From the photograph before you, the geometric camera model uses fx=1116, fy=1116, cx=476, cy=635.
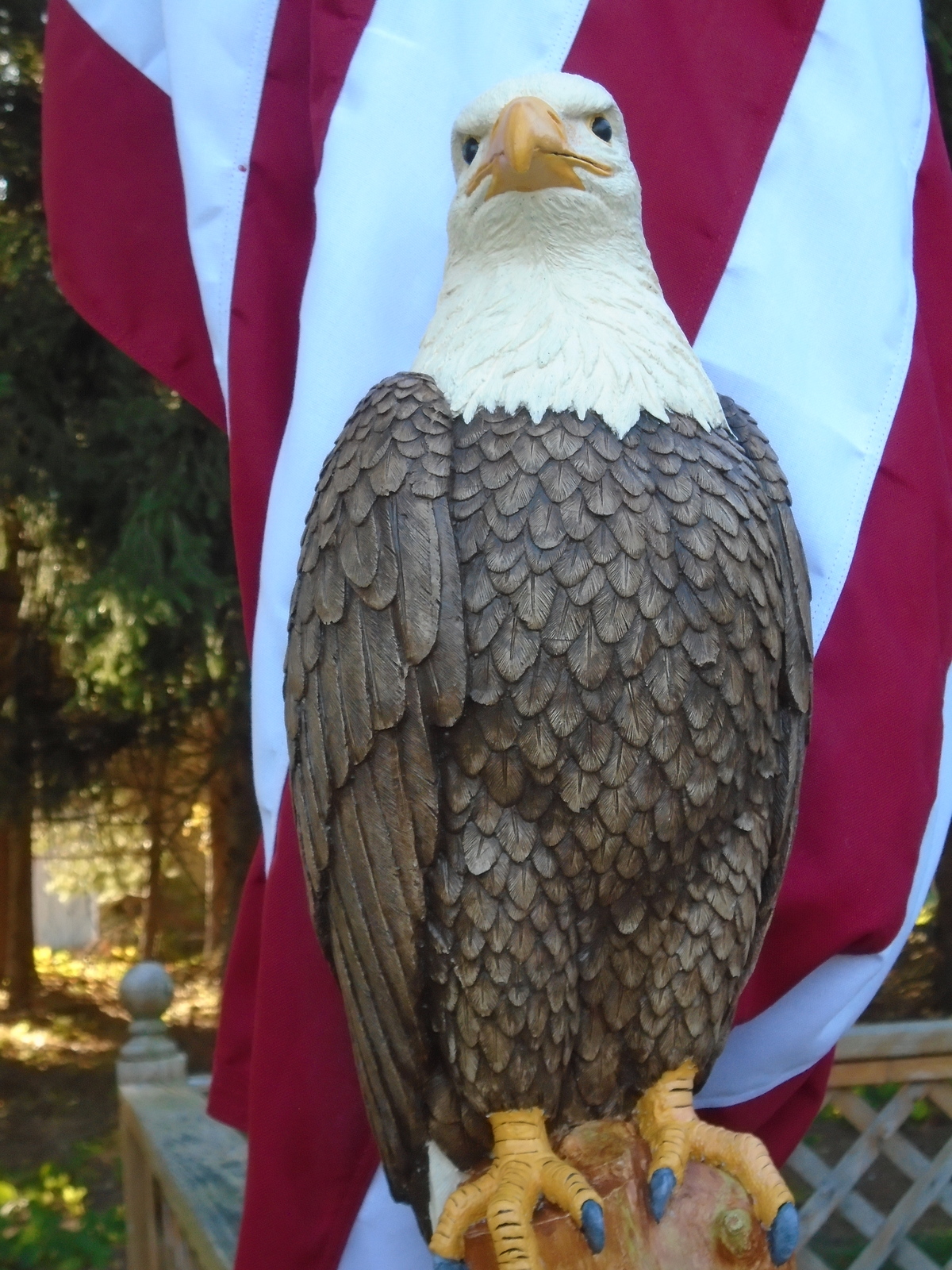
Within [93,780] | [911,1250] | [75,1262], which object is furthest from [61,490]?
[911,1250]

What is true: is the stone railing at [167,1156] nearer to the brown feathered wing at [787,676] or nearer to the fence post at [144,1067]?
the fence post at [144,1067]

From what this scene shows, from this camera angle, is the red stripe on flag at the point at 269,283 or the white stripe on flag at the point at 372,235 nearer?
the white stripe on flag at the point at 372,235

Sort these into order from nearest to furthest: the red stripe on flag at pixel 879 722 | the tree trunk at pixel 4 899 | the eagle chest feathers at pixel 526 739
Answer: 1. the eagle chest feathers at pixel 526 739
2. the red stripe on flag at pixel 879 722
3. the tree trunk at pixel 4 899

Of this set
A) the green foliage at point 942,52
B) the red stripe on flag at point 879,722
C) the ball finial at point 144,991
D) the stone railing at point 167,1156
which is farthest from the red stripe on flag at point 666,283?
the green foliage at point 942,52

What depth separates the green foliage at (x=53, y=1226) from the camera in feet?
9.95

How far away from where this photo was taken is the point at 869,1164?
2291mm

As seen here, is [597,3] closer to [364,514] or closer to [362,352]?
[362,352]

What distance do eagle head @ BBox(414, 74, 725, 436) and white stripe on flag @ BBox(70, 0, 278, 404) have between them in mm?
504

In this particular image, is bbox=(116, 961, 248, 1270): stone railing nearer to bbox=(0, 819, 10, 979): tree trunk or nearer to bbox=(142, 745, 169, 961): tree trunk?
bbox=(142, 745, 169, 961): tree trunk

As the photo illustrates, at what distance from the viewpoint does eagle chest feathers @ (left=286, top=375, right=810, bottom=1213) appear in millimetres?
909

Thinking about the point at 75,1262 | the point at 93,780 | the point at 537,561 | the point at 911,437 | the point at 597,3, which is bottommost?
the point at 75,1262

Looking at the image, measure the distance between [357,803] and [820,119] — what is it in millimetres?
1040

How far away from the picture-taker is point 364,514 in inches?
37.0

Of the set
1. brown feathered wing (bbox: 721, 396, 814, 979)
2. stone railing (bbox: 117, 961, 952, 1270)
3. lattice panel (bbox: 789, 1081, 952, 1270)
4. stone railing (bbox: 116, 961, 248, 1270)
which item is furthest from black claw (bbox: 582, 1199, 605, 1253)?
lattice panel (bbox: 789, 1081, 952, 1270)
